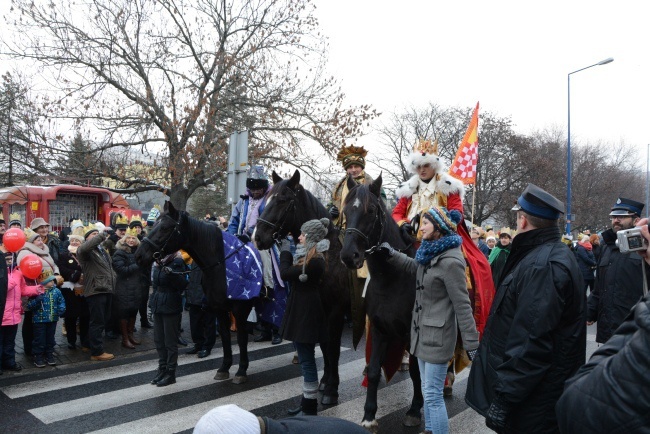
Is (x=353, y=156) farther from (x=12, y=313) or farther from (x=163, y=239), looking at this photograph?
(x=12, y=313)

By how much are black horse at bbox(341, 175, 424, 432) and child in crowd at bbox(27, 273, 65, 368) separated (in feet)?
16.1

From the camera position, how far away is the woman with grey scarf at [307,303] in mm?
4828

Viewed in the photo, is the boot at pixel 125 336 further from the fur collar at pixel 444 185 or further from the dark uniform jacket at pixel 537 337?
the dark uniform jacket at pixel 537 337

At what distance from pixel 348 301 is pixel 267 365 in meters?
2.30

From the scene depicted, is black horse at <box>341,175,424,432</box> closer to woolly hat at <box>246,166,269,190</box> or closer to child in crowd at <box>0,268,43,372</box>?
woolly hat at <box>246,166,269,190</box>

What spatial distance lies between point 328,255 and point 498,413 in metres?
3.03

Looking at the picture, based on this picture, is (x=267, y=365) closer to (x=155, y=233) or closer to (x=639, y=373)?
(x=155, y=233)

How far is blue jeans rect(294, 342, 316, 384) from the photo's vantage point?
4.81 meters

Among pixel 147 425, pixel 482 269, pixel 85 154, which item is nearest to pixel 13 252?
pixel 147 425

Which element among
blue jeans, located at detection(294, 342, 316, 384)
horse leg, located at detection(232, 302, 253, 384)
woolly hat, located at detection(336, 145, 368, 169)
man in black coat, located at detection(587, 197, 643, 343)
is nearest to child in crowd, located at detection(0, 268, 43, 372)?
horse leg, located at detection(232, 302, 253, 384)

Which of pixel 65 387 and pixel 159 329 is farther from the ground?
pixel 159 329

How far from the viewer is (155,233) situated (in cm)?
609

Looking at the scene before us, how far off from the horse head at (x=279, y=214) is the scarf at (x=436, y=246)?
2154mm

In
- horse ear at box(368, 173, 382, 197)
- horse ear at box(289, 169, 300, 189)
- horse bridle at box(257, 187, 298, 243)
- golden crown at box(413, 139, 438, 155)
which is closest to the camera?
horse ear at box(368, 173, 382, 197)
